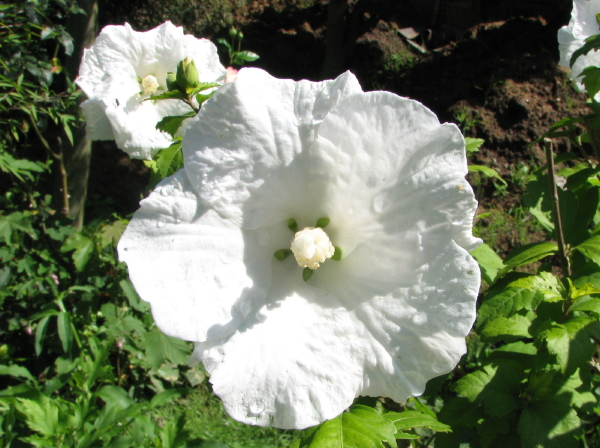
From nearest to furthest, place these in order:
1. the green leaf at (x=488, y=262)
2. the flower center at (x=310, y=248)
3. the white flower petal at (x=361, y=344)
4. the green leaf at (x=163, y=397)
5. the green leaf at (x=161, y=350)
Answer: the white flower petal at (x=361, y=344)
the flower center at (x=310, y=248)
the green leaf at (x=488, y=262)
the green leaf at (x=163, y=397)
the green leaf at (x=161, y=350)

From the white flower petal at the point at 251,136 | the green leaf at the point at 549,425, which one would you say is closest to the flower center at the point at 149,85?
the white flower petal at the point at 251,136

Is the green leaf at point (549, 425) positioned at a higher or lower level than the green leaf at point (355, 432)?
lower

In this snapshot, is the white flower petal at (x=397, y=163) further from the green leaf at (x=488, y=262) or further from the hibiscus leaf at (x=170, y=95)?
the green leaf at (x=488, y=262)

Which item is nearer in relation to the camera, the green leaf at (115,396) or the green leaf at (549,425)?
the green leaf at (549,425)

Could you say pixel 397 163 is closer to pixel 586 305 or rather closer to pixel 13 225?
pixel 586 305

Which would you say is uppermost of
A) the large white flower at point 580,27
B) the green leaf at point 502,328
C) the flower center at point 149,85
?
the large white flower at point 580,27

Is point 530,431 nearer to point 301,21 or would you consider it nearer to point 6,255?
point 6,255

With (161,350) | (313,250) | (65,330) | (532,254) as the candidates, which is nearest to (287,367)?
(313,250)
